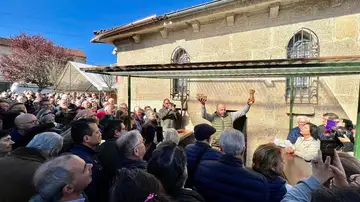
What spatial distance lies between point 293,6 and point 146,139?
5.21 meters

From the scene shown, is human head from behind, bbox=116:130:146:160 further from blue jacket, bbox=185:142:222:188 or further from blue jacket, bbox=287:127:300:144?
blue jacket, bbox=287:127:300:144

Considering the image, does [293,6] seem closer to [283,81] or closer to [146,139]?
[283,81]

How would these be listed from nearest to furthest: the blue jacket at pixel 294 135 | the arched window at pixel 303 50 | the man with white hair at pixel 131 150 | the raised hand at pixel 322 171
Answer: the raised hand at pixel 322 171, the man with white hair at pixel 131 150, the blue jacket at pixel 294 135, the arched window at pixel 303 50

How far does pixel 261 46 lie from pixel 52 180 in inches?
253

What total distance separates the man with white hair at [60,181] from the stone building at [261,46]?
5.84 meters

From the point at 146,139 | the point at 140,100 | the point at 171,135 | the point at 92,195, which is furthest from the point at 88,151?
the point at 140,100

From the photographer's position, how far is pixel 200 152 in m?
2.84

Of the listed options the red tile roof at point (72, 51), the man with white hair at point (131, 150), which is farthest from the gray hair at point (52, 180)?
the red tile roof at point (72, 51)

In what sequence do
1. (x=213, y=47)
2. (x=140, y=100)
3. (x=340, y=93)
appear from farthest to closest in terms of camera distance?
(x=140, y=100)
(x=213, y=47)
(x=340, y=93)

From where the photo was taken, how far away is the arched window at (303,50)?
6207 mm

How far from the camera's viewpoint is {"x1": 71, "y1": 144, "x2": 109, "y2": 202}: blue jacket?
254cm

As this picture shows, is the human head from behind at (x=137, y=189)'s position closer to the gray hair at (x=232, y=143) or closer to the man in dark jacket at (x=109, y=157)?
the gray hair at (x=232, y=143)

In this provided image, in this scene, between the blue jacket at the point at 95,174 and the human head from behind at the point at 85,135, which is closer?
the blue jacket at the point at 95,174

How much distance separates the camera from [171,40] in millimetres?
9055
